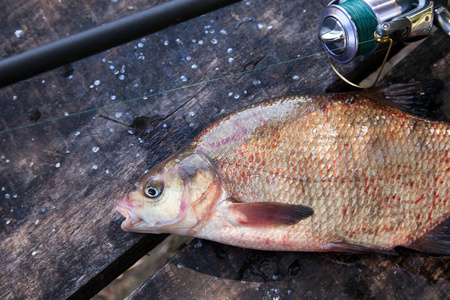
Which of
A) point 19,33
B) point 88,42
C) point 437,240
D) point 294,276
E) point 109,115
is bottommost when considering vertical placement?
point 437,240

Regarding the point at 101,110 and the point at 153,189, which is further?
the point at 101,110

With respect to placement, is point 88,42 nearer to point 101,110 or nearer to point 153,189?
point 101,110

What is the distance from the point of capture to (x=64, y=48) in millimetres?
1731

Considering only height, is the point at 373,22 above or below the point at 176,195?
above

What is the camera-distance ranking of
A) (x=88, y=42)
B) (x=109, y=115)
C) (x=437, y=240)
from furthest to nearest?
(x=109, y=115) → (x=437, y=240) → (x=88, y=42)

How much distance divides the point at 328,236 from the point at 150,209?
2.74ft

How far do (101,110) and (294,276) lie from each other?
4.50ft

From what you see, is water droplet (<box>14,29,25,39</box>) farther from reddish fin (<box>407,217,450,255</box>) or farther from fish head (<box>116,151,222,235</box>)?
reddish fin (<box>407,217,450,255</box>)

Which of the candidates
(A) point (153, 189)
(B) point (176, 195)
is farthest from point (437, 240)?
(A) point (153, 189)

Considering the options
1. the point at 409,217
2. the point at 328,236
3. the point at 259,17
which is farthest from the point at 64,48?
the point at 409,217

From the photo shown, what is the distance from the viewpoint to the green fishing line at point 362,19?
5.70 feet

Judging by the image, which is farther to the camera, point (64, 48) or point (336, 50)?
point (336, 50)

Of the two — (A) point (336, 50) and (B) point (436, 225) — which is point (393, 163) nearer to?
(B) point (436, 225)

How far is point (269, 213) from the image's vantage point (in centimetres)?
178
